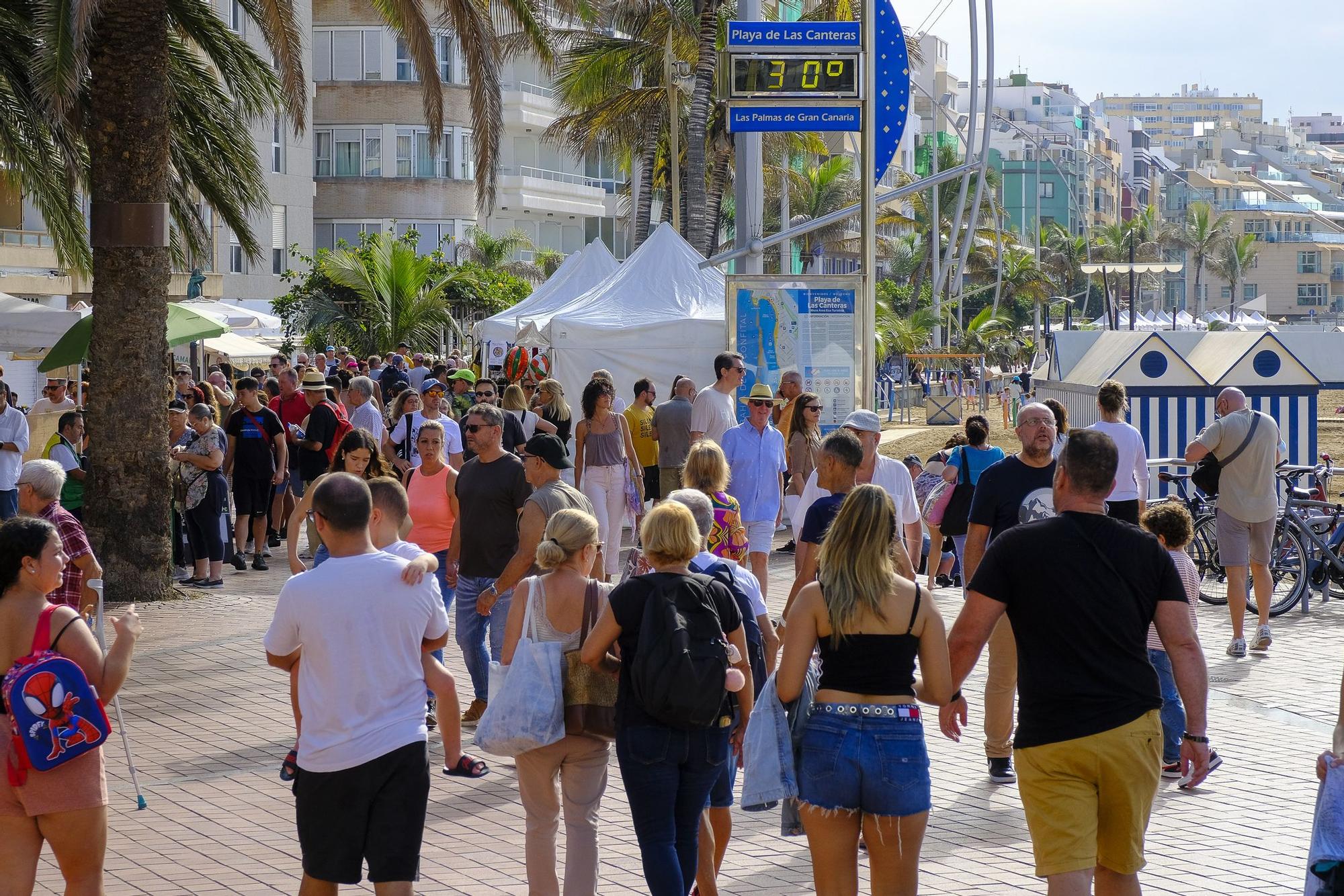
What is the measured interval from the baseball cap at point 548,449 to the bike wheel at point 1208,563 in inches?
288

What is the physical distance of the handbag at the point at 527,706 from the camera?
5031 mm

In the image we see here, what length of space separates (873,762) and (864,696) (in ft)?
0.65

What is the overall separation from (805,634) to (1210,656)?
22.5 ft

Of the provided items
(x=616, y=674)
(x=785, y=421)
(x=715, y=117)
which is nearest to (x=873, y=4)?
(x=785, y=421)

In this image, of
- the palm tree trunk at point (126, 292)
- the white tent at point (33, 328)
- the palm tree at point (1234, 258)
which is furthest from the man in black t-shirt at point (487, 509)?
the palm tree at point (1234, 258)

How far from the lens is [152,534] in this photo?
12.6 meters

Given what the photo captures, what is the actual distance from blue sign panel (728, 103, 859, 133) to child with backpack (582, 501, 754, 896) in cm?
972

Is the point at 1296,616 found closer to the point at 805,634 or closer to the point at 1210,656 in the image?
the point at 1210,656

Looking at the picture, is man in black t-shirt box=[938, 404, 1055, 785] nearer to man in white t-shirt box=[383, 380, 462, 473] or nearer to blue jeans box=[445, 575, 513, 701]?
blue jeans box=[445, 575, 513, 701]

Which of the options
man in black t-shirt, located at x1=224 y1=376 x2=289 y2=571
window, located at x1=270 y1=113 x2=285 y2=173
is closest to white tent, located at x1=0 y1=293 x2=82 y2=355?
man in black t-shirt, located at x1=224 y1=376 x2=289 y2=571

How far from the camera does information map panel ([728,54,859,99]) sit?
1421 cm

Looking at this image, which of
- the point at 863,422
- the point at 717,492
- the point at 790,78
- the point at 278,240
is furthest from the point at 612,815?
the point at 278,240

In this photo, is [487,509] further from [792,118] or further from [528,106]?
[528,106]

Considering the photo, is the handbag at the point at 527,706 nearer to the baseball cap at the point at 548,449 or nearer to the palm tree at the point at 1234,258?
the baseball cap at the point at 548,449
